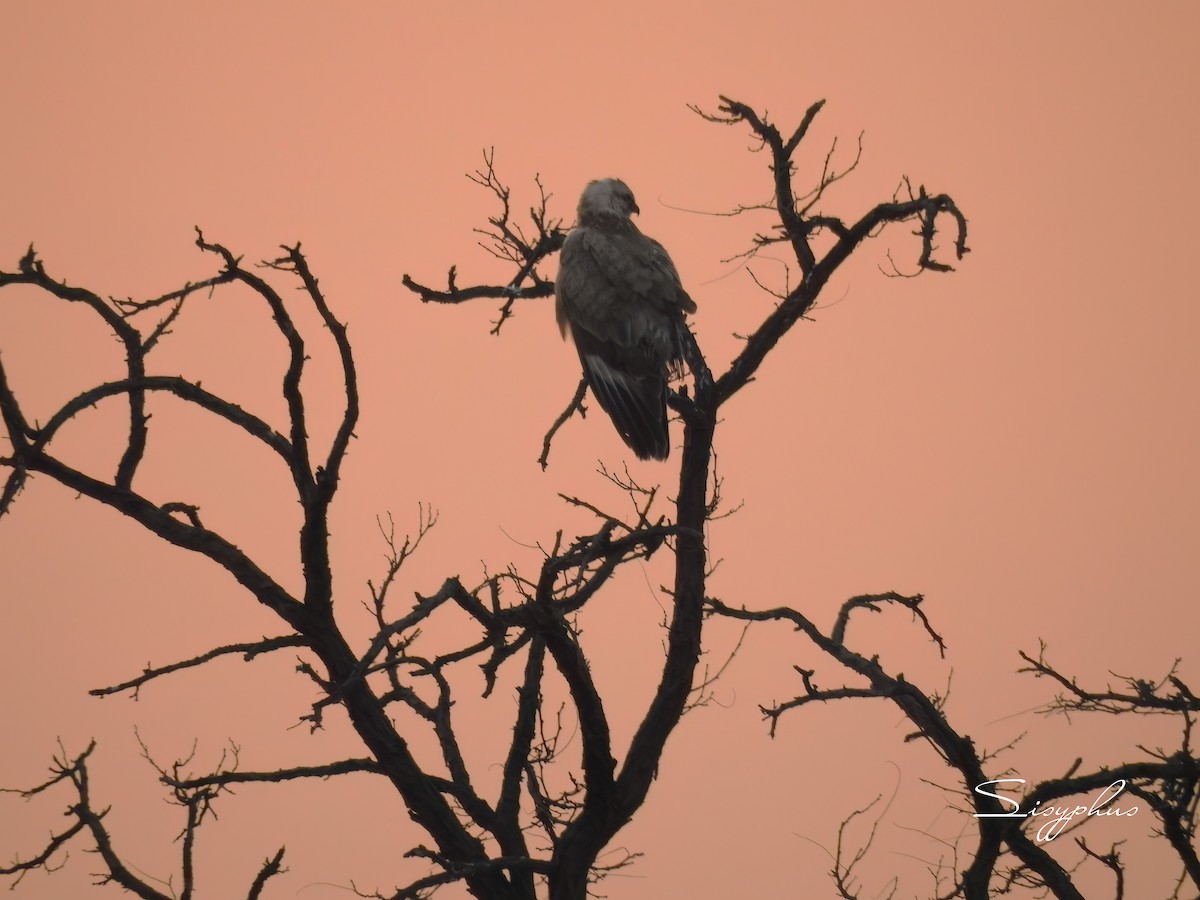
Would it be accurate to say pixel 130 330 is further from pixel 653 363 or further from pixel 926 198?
pixel 926 198

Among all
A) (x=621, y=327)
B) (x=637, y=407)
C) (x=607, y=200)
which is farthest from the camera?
(x=607, y=200)

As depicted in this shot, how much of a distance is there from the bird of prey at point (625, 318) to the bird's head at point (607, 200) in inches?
4.0

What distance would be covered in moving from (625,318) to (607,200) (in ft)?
4.06

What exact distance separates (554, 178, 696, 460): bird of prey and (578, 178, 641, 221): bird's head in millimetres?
102

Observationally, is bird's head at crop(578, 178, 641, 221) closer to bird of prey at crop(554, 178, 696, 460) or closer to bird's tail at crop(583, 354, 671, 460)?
bird of prey at crop(554, 178, 696, 460)

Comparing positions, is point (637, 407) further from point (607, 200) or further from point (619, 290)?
point (607, 200)

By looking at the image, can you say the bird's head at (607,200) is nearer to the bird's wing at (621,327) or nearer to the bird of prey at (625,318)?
the bird of prey at (625,318)

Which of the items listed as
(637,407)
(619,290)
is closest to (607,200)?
(619,290)

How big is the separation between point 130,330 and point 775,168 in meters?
2.98

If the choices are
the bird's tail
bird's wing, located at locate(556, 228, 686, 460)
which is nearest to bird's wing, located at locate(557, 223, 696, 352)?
bird's wing, located at locate(556, 228, 686, 460)

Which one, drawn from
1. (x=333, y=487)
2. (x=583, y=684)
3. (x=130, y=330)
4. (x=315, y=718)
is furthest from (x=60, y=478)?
(x=583, y=684)

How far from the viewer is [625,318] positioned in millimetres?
7207

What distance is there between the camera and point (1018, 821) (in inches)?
218

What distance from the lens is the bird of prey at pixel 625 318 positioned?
6.64 meters
